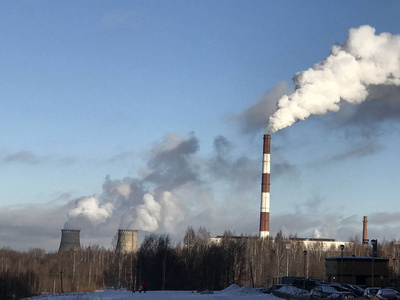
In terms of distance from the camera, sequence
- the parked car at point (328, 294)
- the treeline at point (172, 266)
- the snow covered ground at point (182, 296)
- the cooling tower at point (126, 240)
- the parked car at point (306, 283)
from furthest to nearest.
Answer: the cooling tower at point (126, 240) → the treeline at point (172, 266) → the parked car at point (306, 283) → the snow covered ground at point (182, 296) → the parked car at point (328, 294)

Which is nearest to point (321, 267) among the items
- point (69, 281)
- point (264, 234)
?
point (264, 234)

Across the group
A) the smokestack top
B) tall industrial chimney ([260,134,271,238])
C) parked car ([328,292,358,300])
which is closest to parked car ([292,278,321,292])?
parked car ([328,292,358,300])

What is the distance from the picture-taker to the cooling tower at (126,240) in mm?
102875

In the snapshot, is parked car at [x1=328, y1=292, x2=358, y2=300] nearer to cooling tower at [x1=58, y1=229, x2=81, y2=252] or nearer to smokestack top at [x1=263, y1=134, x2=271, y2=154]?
smokestack top at [x1=263, y1=134, x2=271, y2=154]

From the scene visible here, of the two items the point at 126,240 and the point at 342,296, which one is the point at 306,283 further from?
the point at 126,240

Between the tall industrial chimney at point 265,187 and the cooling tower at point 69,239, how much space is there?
106 feet

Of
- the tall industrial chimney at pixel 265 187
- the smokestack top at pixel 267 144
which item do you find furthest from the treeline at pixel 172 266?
the smokestack top at pixel 267 144

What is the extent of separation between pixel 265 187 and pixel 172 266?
16.4 m

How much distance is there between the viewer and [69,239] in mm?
107188

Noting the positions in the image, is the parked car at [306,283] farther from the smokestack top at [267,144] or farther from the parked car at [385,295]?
the smokestack top at [267,144]

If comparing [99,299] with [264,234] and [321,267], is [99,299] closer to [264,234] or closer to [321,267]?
[264,234]

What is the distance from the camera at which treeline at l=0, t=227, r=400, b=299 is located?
85062mm

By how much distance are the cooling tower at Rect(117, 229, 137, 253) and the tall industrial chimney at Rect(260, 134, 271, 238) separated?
21428mm

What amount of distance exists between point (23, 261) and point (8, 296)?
31.3 metres
